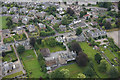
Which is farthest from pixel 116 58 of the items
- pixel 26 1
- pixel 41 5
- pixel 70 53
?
pixel 26 1

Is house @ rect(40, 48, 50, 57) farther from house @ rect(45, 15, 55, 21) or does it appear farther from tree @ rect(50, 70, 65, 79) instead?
house @ rect(45, 15, 55, 21)

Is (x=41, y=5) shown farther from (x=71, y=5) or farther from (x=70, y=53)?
(x=70, y=53)

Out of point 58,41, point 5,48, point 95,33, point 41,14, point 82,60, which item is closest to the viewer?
point 82,60

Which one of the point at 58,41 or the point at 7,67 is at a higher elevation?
the point at 58,41

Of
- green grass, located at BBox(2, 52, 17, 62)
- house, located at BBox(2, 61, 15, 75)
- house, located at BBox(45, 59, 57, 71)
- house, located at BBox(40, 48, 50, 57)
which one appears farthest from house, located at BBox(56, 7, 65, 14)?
house, located at BBox(2, 61, 15, 75)

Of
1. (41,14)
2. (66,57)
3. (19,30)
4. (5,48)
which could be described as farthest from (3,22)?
(66,57)

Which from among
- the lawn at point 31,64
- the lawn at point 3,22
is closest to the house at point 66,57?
the lawn at point 31,64

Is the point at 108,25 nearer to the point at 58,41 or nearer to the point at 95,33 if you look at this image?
the point at 95,33

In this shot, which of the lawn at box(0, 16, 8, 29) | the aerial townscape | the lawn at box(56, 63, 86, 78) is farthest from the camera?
the lawn at box(0, 16, 8, 29)

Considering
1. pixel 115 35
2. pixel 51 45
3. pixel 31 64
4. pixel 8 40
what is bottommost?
pixel 31 64
